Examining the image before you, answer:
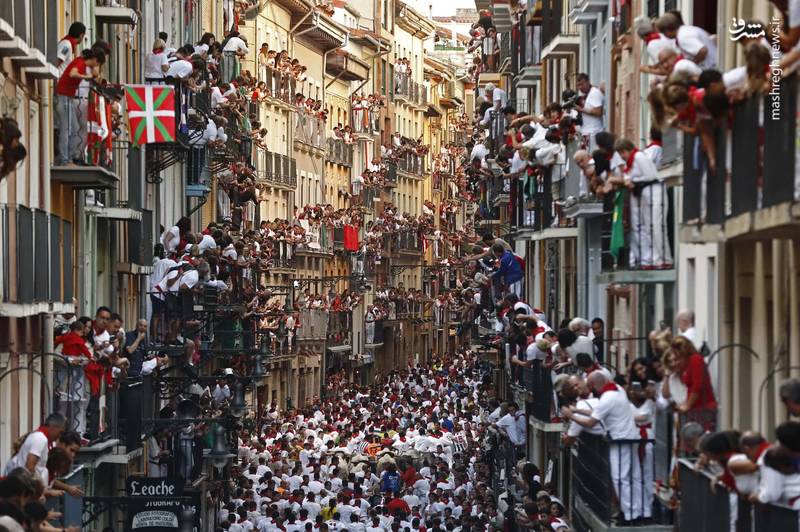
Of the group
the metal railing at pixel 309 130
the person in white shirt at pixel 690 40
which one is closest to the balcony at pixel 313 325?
the metal railing at pixel 309 130

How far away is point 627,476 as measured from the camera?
2550cm

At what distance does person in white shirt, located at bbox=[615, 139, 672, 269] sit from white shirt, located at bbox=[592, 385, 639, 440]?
1.79 metres

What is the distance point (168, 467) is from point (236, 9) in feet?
87.0

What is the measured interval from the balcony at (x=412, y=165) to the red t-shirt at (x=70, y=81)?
8611 cm

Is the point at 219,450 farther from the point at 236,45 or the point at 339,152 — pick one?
the point at 339,152

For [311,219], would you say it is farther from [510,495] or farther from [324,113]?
[510,495]

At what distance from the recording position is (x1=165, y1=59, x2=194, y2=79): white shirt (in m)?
39.3

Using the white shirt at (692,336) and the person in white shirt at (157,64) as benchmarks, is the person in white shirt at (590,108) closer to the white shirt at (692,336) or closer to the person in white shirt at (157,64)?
the white shirt at (692,336)

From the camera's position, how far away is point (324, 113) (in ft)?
295

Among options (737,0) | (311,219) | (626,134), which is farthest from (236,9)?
(737,0)

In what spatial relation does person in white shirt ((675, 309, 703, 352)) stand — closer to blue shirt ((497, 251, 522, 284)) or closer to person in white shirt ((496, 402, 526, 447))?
blue shirt ((497, 251, 522, 284))

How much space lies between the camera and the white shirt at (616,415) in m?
24.8

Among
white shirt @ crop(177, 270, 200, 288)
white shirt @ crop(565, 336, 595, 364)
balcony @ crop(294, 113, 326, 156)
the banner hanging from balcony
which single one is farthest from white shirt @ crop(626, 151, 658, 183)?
balcony @ crop(294, 113, 326, 156)

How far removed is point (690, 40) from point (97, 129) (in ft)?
42.9
